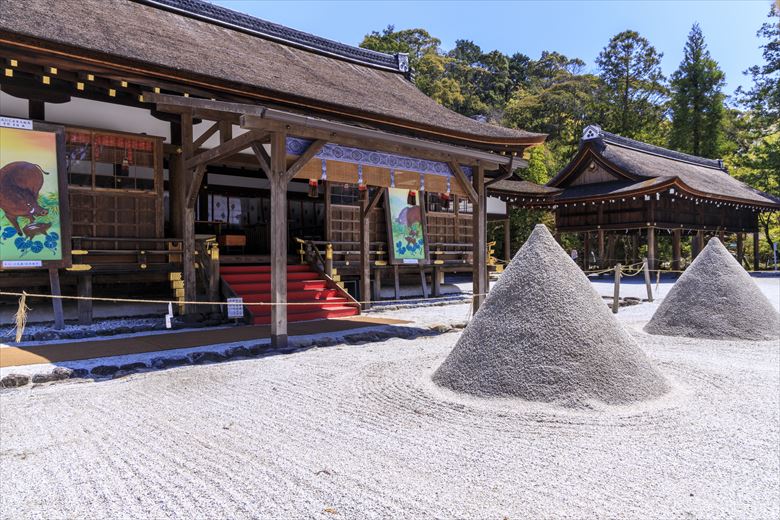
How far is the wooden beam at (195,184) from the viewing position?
904 cm

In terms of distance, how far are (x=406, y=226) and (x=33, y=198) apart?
316 inches

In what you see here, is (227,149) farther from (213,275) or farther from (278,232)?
(213,275)

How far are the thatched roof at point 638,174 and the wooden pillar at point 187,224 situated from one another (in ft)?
59.9

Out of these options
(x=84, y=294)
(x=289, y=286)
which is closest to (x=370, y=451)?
(x=84, y=294)

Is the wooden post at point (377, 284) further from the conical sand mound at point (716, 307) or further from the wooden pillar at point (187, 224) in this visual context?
the conical sand mound at point (716, 307)

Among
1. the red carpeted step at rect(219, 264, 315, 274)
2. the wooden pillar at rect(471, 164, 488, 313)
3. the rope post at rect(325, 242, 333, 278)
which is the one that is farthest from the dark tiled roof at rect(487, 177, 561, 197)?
the red carpeted step at rect(219, 264, 315, 274)

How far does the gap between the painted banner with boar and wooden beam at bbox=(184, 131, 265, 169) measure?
17.4ft

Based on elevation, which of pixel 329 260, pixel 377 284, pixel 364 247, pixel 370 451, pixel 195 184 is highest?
pixel 195 184

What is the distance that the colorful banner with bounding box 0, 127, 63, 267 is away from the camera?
7.82 meters

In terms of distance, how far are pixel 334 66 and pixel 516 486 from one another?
1203cm

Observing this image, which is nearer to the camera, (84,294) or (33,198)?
(33,198)

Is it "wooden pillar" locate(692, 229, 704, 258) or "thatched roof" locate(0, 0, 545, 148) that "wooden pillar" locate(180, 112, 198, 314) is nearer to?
"thatched roof" locate(0, 0, 545, 148)

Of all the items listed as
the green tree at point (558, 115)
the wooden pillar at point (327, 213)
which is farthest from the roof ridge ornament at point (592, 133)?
the wooden pillar at point (327, 213)

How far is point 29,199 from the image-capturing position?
26.2ft
